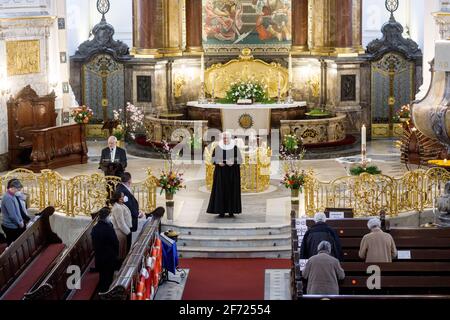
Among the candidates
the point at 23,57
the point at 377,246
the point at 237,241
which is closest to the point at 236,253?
the point at 237,241

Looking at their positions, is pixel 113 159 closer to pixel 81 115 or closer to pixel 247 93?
pixel 81 115

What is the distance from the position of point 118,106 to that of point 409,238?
15985mm

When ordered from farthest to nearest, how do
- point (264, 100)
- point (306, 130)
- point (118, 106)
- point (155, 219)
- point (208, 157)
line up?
point (118, 106) → point (264, 100) → point (306, 130) → point (208, 157) → point (155, 219)

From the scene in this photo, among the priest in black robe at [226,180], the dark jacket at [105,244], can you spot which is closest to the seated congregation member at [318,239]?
the dark jacket at [105,244]

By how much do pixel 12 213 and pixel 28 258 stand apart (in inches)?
45.5

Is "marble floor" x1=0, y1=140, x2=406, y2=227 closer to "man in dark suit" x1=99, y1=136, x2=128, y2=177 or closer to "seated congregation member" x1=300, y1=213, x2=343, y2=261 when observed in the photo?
"man in dark suit" x1=99, y1=136, x2=128, y2=177

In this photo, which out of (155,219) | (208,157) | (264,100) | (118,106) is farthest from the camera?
(118,106)

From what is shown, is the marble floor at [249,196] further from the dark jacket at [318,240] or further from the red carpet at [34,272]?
the dark jacket at [318,240]

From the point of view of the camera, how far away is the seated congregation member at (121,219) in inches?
655

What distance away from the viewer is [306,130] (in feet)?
89.6

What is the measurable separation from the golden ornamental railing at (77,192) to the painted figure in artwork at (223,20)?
1032 centimetres

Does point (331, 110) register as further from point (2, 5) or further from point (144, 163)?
point (2, 5)

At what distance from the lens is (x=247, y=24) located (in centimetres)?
3069

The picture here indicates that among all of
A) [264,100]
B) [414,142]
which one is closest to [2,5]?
[264,100]
